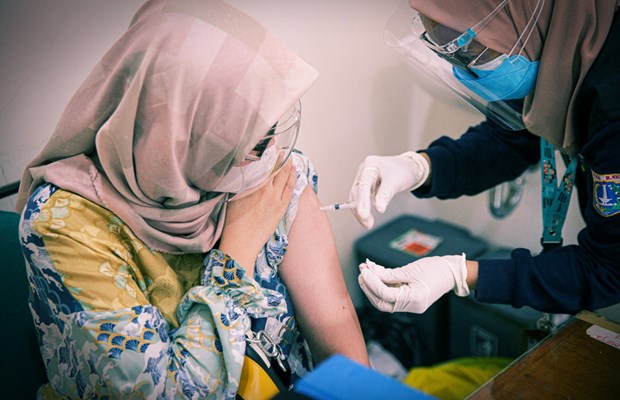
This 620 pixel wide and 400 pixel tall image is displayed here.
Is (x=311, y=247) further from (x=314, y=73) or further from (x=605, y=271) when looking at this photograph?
(x=605, y=271)

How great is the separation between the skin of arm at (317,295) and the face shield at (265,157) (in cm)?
21

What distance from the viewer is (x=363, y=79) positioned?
6.70ft

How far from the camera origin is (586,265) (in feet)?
3.57

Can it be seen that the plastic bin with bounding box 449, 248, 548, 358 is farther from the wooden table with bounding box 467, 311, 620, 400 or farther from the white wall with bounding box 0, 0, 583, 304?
the wooden table with bounding box 467, 311, 620, 400

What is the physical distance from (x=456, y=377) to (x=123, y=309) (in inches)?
46.8

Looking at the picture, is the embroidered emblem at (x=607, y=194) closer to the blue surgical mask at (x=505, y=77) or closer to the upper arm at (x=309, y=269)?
the blue surgical mask at (x=505, y=77)

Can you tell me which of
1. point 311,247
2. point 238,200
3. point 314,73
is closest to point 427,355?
point 311,247

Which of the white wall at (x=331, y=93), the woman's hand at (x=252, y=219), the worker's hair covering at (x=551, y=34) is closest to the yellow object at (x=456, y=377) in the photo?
the white wall at (x=331, y=93)

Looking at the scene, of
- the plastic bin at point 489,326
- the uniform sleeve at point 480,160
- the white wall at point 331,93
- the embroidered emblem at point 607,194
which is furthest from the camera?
the plastic bin at point 489,326

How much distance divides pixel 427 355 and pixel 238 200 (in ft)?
4.97

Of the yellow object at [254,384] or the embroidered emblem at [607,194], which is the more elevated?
the embroidered emblem at [607,194]

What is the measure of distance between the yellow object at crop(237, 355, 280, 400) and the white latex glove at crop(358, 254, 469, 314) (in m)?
0.33

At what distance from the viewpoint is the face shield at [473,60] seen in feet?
3.54

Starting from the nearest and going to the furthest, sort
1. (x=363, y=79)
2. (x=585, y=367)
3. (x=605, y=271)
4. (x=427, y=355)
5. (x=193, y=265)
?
(x=585, y=367) < (x=605, y=271) < (x=193, y=265) < (x=363, y=79) < (x=427, y=355)
